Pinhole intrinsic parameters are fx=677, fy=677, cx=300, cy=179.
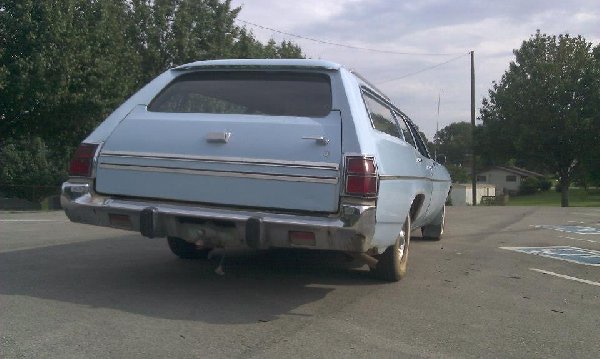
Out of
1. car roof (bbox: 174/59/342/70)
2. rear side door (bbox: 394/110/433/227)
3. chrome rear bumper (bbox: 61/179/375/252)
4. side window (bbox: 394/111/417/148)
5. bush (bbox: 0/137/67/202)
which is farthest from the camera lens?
bush (bbox: 0/137/67/202)

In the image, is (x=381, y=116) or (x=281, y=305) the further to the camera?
(x=381, y=116)

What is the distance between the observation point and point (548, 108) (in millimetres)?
38031

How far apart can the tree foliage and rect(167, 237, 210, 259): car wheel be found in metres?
13.9

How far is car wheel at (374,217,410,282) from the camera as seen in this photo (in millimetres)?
6715

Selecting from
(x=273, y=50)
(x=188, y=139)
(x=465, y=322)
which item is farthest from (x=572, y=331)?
(x=273, y=50)

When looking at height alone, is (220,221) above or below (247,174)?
below

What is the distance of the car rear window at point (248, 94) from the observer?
19.0 feet

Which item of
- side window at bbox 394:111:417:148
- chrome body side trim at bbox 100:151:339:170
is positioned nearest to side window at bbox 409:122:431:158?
side window at bbox 394:111:417:148

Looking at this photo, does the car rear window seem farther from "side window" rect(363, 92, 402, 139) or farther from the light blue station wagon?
"side window" rect(363, 92, 402, 139)

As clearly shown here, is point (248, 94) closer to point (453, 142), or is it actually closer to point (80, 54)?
point (80, 54)

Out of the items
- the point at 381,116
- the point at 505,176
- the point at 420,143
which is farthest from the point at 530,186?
the point at 381,116

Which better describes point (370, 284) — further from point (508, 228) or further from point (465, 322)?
point (508, 228)

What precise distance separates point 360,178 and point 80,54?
18.9 m

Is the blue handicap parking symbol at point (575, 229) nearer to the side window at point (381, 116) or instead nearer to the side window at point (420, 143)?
the side window at point (420, 143)
